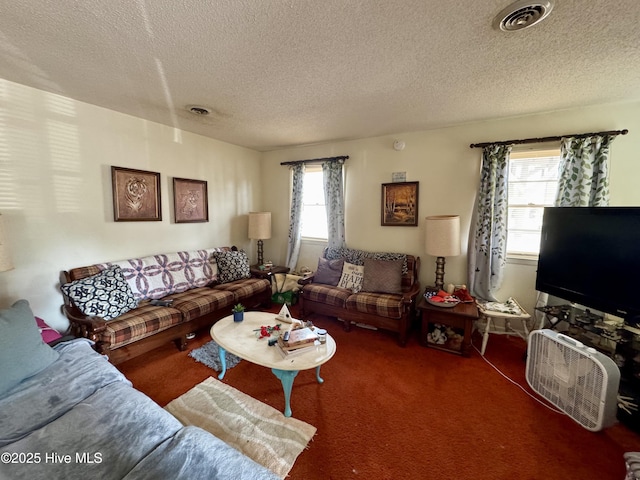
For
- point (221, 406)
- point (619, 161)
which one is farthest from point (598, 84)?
point (221, 406)

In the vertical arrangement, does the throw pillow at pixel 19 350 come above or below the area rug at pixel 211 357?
above

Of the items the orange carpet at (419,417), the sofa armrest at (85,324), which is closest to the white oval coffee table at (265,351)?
the orange carpet at (419,417)

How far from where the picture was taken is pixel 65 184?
2.40 m

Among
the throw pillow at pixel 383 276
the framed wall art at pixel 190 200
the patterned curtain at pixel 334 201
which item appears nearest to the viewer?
the throw pillow at pixel 383 276

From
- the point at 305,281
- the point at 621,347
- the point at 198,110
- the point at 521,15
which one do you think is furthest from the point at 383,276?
the point at 198,110

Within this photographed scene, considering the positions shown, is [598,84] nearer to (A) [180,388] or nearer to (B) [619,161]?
(B) [619,161]

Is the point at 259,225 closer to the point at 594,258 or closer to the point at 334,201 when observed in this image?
the point at 334,201

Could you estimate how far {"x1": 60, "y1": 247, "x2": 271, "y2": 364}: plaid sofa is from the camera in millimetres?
2154

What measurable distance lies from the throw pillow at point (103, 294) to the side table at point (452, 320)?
290 cm

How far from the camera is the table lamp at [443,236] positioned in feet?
9.11

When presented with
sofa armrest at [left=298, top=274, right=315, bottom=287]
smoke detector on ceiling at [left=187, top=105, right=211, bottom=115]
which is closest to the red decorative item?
sofa armrest at [left=298, top=274, right=315, bottom=287]

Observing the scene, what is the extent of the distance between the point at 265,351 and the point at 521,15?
98.1 inches

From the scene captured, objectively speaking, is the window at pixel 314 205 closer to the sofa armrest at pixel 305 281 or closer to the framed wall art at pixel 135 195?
the sofa armrest at pixel 305 281

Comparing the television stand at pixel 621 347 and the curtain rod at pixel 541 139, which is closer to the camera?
the television stand at pixel 621 347
